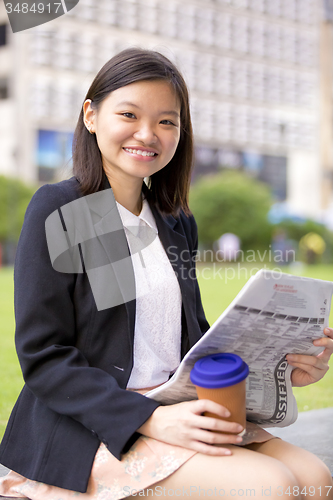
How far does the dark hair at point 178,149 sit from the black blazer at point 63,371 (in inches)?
2.9

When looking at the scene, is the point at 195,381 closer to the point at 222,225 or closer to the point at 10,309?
the point at 10,309

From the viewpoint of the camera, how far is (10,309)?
459 cm

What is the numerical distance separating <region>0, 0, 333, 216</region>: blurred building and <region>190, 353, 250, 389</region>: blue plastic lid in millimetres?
18673

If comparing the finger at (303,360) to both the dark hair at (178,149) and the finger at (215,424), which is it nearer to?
the finger at (215,424)

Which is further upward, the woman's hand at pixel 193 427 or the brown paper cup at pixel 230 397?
the brown paper cup at pixel 230 397

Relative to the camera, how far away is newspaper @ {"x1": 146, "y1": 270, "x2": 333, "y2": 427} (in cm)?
65

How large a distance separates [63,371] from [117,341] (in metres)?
0.11

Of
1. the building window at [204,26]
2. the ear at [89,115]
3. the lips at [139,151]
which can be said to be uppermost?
the building window at [204,26]

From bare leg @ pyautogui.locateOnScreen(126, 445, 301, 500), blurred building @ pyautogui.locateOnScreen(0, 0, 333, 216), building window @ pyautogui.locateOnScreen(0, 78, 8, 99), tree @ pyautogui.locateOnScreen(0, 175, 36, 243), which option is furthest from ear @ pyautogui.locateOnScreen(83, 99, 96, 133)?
building window @ pyautogui.locateOnScreen(0, 78, 8, 99)

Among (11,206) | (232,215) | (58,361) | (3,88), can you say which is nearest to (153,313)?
(58,361)

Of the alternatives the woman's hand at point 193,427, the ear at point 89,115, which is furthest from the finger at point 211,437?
the ear at point 89,115

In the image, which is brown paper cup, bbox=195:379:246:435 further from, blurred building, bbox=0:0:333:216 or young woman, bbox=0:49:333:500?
blurred building, bbox=0:0:333:216

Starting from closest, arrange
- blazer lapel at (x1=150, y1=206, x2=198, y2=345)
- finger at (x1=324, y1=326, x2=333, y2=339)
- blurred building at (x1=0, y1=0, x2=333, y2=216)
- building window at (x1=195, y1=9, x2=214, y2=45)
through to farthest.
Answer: finger at (x1=324, y1=326, x2=333, y2=339) < blazer lapel at (x1=150, y1=206, x2=198, y2=345) < blurred building at (x1=0, y1=0, x2=333, y2=216) < building window at (x1=195, y1=9, x2=214, y2=45)

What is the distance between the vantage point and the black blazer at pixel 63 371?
0.69m
